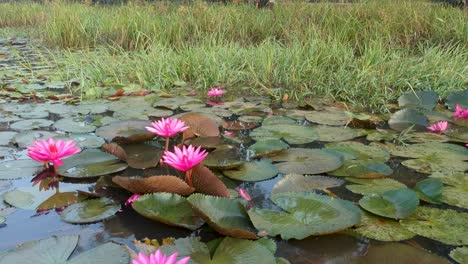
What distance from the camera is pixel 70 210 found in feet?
4.04

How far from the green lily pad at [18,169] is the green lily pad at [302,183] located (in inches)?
34.7

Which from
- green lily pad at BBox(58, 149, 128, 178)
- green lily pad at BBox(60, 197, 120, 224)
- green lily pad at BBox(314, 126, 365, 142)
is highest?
green lily pad at BBox(314, 126, 365, 142)

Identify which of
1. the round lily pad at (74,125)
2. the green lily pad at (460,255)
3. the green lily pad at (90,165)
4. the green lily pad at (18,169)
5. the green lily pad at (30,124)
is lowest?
the green lily pad at (30,124)

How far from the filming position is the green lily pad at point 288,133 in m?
1.95

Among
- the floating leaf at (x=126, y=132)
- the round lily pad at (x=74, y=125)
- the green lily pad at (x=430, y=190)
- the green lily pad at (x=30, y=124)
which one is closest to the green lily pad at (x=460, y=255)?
the green lily pad at (x=430, y=190)

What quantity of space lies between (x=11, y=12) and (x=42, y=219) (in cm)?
998

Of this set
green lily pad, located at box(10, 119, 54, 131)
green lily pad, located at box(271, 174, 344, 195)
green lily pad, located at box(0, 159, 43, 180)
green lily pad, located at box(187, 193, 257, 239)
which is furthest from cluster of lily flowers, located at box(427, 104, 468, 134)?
green lily pad, located at box(10, 119, 54, 131)

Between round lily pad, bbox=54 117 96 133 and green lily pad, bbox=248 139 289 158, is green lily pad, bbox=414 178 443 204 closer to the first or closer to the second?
green lily pad, bbox=248 139 289 158

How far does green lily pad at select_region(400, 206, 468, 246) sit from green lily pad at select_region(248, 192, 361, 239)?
0.17 metres

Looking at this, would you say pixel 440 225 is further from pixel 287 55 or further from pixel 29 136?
pixel 287 55

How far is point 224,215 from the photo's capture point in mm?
1125

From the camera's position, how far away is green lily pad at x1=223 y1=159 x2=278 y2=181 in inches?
58.5

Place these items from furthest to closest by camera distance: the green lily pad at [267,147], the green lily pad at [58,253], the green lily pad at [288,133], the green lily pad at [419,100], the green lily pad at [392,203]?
the green lily pad at [419,100] → the green lily pad at [288,133] → the green lily pad at [267,147] → the green lily pad at [392,203] → the green lily pad at [58,253]

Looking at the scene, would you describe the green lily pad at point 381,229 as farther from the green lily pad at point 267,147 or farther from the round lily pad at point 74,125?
the round lily pad at point 74,125
